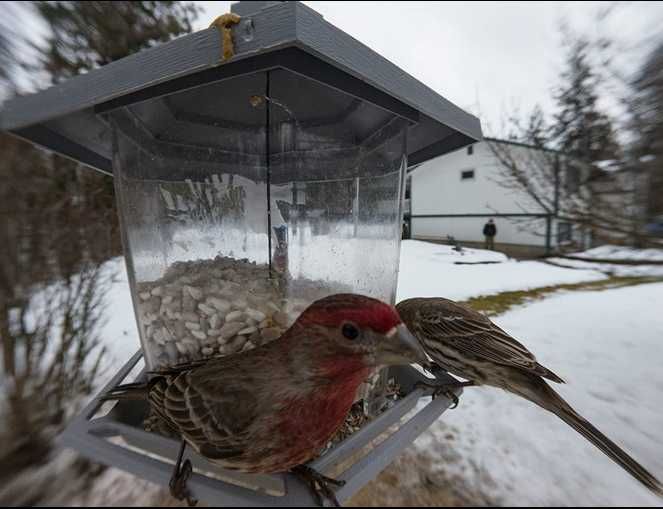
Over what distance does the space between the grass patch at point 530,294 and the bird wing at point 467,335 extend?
0.98 m

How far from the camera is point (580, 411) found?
1.23 m

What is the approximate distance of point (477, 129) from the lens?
2.62ft

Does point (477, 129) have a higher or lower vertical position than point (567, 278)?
higher

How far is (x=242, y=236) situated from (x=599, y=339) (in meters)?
2.09

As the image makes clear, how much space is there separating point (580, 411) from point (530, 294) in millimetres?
1518

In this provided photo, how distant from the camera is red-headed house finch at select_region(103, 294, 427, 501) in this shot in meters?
0.46

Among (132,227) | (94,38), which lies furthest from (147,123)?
(94,38)

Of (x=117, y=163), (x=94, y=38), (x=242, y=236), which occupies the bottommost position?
(x=242, y=236)

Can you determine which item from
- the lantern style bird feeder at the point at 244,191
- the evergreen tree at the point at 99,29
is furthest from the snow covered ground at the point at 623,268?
the evergreen tree at the point at 99,29

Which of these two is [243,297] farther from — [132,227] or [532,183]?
[532,183]

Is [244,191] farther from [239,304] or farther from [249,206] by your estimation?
[239,304]

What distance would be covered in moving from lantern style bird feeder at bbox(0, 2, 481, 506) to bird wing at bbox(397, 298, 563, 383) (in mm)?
227

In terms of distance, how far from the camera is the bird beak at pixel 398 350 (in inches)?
16.9

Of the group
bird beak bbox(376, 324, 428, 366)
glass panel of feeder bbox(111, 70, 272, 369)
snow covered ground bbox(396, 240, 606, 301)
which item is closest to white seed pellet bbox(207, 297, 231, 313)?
glass panel of feeder bbox(111, 70, 272, 369)
